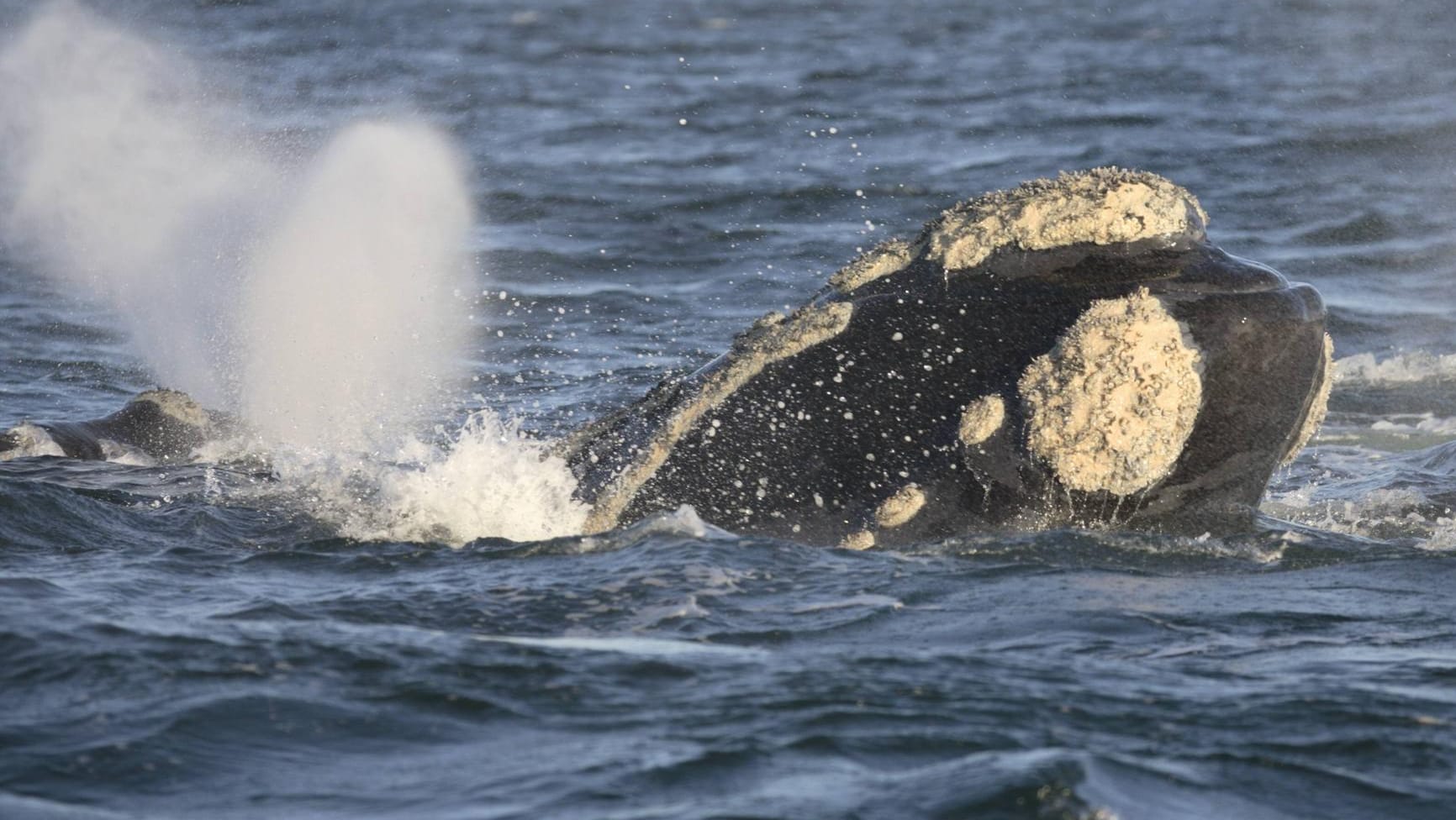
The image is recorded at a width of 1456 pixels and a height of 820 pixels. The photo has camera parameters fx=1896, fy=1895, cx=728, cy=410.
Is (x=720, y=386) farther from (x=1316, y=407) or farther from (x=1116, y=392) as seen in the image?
(x=1316, y=407)

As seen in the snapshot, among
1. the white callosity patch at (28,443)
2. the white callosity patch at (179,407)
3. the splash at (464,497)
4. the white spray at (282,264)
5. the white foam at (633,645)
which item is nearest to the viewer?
the white foam at (633,645)

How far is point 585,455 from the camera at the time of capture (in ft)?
23.0

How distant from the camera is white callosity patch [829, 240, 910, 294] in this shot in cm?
659

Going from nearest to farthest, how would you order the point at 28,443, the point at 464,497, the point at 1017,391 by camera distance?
1. the point at 1017,391
2. the point at 464,497
3. the point at 28,443

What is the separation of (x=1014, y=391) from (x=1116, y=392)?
342mm

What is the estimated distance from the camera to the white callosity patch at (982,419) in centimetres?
608

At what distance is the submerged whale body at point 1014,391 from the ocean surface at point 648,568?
0.18m

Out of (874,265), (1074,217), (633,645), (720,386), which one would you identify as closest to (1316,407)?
(1074,217)

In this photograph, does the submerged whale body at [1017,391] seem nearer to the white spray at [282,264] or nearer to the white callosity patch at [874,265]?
the white callosity patch at [874,265]

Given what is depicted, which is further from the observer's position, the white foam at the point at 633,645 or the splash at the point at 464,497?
the splash at the point at 464,497

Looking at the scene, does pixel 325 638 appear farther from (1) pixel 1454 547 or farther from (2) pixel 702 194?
(2) pixel 702 194

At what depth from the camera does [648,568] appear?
5957 mm

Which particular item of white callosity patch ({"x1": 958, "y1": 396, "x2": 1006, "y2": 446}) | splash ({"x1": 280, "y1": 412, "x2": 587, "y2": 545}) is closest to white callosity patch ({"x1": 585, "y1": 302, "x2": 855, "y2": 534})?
splash ({"x1": 280, "y1": 412, "x2": 587, "y2": 545})

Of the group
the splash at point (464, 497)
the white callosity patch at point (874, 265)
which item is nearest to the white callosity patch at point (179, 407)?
the splash at point (464, 497)
